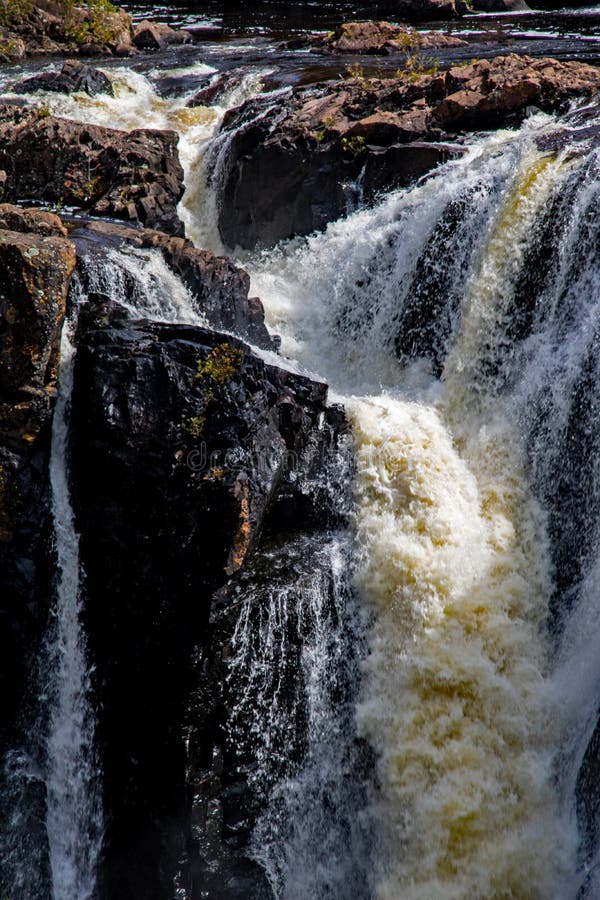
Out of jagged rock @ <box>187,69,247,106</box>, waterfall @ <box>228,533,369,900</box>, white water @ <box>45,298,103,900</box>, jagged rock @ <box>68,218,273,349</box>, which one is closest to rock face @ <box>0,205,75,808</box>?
white water @ <box>45,298,103,900</box>

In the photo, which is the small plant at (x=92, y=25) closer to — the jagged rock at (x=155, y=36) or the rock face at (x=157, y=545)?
the jagged rock at (x=155, y=36)

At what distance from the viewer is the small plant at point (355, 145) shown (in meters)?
12.1

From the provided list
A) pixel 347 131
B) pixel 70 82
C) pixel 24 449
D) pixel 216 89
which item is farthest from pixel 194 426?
pixel 70 82

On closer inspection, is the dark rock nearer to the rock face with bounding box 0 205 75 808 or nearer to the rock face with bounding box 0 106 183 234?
the rock face with bounding box 0 106 183 234

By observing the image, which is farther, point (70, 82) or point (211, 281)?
point (70, 82)

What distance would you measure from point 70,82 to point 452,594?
13.9m

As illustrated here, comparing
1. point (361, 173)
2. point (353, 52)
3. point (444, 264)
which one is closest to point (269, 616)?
point (444, 264)

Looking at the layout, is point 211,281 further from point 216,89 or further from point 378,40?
point 378,40

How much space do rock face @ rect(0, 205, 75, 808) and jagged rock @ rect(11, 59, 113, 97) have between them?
380 inches

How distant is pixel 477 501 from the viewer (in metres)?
8.07

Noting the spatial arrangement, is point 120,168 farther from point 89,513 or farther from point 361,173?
point 89,513

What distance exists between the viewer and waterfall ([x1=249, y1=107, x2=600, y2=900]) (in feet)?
20.9

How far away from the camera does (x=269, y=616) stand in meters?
7.11

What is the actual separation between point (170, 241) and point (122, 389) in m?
3.91
